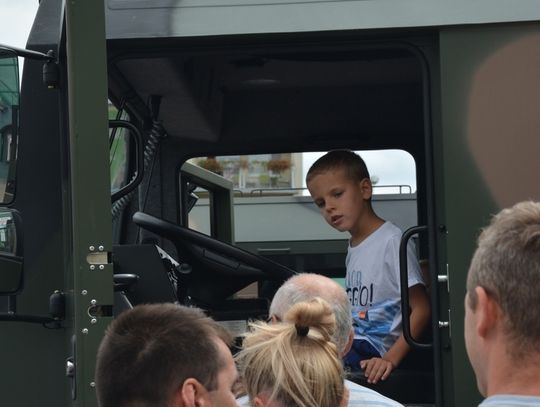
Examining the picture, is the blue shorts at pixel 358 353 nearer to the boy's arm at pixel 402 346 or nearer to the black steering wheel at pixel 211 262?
the boy's arm at pixel 402 346

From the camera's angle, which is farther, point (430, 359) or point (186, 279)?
point (186, 279)

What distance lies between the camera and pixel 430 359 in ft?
13.4

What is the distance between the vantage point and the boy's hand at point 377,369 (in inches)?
142

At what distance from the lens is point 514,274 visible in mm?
1521

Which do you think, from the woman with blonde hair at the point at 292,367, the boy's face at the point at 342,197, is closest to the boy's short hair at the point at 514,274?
the woman with blonde hair at the point at 292,367

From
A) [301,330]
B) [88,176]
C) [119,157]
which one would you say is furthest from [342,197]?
[301,330]

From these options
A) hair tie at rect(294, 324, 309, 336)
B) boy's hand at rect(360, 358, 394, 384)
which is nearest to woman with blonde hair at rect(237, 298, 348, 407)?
hair tie at rect(294, 324, 309, 336)

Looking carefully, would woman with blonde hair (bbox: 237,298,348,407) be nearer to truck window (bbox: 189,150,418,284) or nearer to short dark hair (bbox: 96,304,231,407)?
short dark hair (bbox: 96,304,231,407)

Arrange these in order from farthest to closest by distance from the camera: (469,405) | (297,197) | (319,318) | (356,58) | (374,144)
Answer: (297,197) → (374,144) → (356,58) → (469,405) → (319,318)

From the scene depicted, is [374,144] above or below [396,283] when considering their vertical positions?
above

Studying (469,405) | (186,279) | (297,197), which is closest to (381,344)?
(469,405)

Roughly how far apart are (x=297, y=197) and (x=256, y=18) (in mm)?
6778

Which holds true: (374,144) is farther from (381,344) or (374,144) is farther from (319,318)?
(319,318)

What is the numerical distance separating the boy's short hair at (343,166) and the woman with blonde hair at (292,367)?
177 cm
